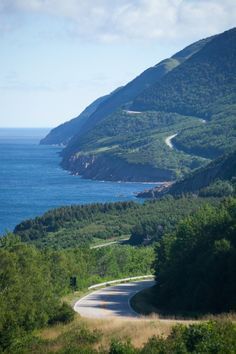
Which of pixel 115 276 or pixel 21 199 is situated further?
pixel 21 199

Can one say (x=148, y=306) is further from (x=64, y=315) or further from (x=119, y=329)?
(x=119, y=329)

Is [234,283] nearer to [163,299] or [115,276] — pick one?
[163,299]

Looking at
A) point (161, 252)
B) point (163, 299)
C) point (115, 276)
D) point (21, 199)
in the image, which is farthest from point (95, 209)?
point (163, 299)

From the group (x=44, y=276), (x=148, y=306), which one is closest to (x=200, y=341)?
(x=148, y=306)

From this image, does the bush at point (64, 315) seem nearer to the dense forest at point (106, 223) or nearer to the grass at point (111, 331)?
the grass at point (111, 331)

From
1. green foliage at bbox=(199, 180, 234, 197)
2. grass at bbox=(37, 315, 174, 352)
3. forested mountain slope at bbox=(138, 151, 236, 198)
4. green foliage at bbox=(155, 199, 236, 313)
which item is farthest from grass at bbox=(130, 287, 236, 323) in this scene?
forested mountain slope at bbox=(138, 151, 236, 198)

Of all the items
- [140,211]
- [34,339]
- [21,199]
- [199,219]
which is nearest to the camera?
[34,339]

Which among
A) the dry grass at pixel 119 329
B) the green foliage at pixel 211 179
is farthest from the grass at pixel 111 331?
the green foliage at pixel 211 179
